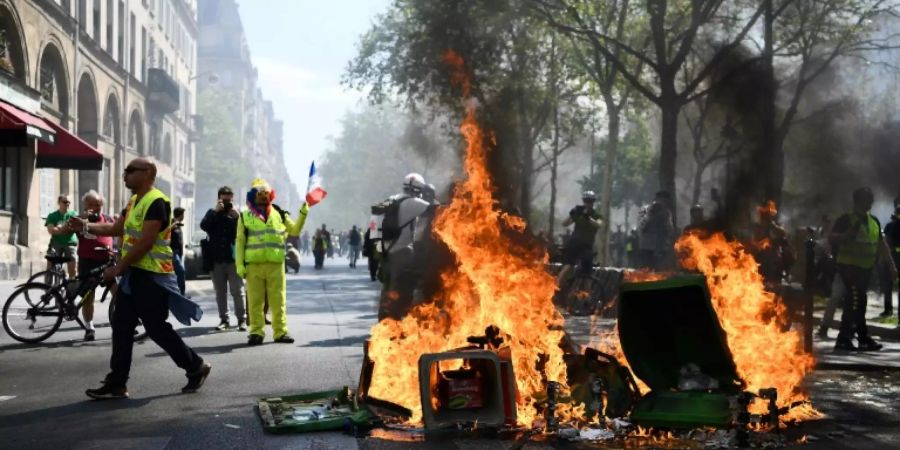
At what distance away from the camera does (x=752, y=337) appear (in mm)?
7121

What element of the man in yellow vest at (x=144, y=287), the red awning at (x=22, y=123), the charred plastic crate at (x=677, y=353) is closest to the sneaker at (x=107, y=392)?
the man in yellow vest at (x=144, y=287)

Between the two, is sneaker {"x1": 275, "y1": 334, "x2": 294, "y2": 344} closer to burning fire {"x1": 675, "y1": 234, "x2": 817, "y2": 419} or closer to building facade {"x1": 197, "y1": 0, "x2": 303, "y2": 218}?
burning fire {"x1": 675, "y1": 234, "x2": 817, "y2": 419}

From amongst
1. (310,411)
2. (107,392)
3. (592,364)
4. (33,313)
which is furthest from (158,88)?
(592,364)

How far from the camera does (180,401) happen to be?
24.9 feet

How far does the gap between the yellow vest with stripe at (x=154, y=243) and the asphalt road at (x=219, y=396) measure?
3.20 ft

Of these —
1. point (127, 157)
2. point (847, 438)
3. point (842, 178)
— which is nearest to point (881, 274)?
point (842, 178)

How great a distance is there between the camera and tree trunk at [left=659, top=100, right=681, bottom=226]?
22.2 meters

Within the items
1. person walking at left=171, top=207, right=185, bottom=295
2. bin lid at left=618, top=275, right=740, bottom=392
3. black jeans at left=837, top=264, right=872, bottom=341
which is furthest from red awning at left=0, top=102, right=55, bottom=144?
bin lid at left=618, top=275, right=740, bottom=392

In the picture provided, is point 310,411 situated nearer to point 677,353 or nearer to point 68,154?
point 677,353

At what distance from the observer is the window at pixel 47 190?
91.8ft

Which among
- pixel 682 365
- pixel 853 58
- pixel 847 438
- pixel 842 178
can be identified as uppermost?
pixel 853 58

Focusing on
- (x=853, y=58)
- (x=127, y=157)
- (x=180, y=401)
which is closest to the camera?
(x=180, y=401)

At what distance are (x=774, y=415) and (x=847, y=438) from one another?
0.57 meters

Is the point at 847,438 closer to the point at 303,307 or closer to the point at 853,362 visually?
the point at 853,362
